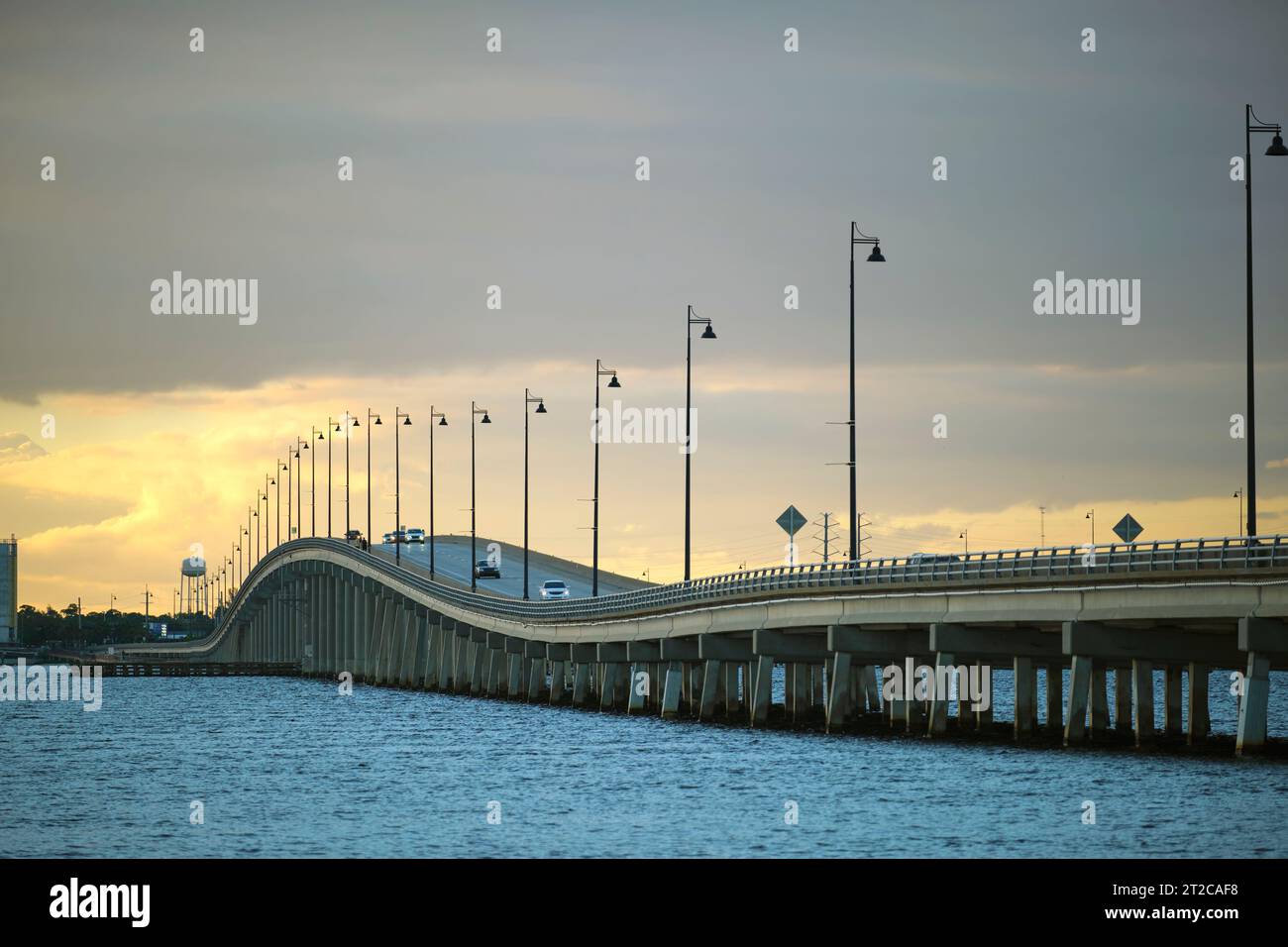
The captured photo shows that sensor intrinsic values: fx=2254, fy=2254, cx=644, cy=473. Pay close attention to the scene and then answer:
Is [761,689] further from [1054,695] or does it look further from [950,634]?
[950,634]

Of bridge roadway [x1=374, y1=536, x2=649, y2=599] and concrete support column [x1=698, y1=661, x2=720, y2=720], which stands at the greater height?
bridge roadway [x1=374, y1=536, x2=649, y2=599]

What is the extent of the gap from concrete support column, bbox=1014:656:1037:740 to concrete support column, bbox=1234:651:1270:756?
11918mm

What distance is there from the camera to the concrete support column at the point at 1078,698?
63.1 m

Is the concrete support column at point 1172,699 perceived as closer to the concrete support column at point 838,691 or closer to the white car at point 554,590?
the concrete support column at point 838,691

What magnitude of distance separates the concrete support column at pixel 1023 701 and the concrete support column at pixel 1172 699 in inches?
164

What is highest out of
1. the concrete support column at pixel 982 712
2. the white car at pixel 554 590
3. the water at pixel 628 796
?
the white car at pixel 554 590

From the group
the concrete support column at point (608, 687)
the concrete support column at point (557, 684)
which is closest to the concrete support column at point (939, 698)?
the concrete support column at point (608, 687)

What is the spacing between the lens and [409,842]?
4478 cm

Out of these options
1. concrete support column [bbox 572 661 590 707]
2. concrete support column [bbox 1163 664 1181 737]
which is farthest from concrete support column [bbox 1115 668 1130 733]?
concrete support column [bbox 572 661 590 707]

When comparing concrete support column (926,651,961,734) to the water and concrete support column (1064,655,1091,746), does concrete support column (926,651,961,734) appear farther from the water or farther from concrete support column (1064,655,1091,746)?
concrete support column (1064,655,1091,746)

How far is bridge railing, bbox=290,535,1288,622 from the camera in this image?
5578 cm

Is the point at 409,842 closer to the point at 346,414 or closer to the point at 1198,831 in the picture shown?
the point at 1198,831

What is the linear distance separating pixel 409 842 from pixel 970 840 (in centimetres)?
1105

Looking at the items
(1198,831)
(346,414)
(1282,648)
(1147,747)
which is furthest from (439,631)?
(1198,831)
